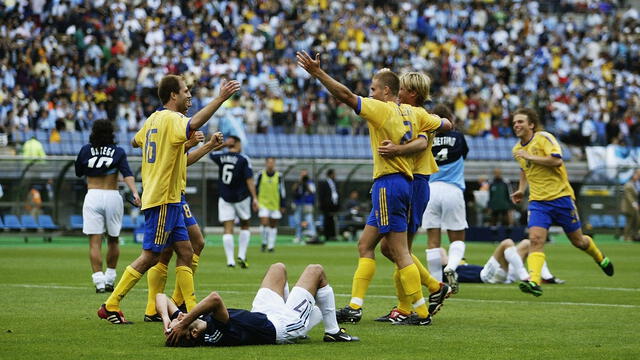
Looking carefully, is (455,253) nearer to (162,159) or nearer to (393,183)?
(393,183)

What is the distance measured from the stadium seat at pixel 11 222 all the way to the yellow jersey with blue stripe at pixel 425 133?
793 inches

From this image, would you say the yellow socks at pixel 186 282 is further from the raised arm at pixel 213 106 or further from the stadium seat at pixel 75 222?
the stadium seat at pixel 75 222

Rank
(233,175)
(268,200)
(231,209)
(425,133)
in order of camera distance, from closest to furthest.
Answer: (425,133)
(233,175)
(231,209)
(268,200)

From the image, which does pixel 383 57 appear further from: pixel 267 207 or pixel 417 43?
pixel 267 207

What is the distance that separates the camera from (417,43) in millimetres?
45938

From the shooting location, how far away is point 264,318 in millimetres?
8766

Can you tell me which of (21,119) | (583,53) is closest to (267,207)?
(21,119)

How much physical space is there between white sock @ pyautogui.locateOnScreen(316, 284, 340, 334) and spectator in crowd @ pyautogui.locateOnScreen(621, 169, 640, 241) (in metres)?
26.3

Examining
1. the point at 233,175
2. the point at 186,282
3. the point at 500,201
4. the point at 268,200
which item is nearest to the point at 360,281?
the point at 186,282

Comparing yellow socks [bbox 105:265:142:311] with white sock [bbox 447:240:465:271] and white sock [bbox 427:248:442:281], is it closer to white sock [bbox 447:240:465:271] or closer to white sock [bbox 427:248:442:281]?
white sock [bbox 427:248:442:281]

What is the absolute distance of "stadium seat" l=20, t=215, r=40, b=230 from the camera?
29.7m

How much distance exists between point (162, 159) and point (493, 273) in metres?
7.57

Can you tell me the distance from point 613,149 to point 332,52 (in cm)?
1096

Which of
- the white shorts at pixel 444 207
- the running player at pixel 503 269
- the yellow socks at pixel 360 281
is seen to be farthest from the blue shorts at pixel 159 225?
the running player at pixel 503 269
